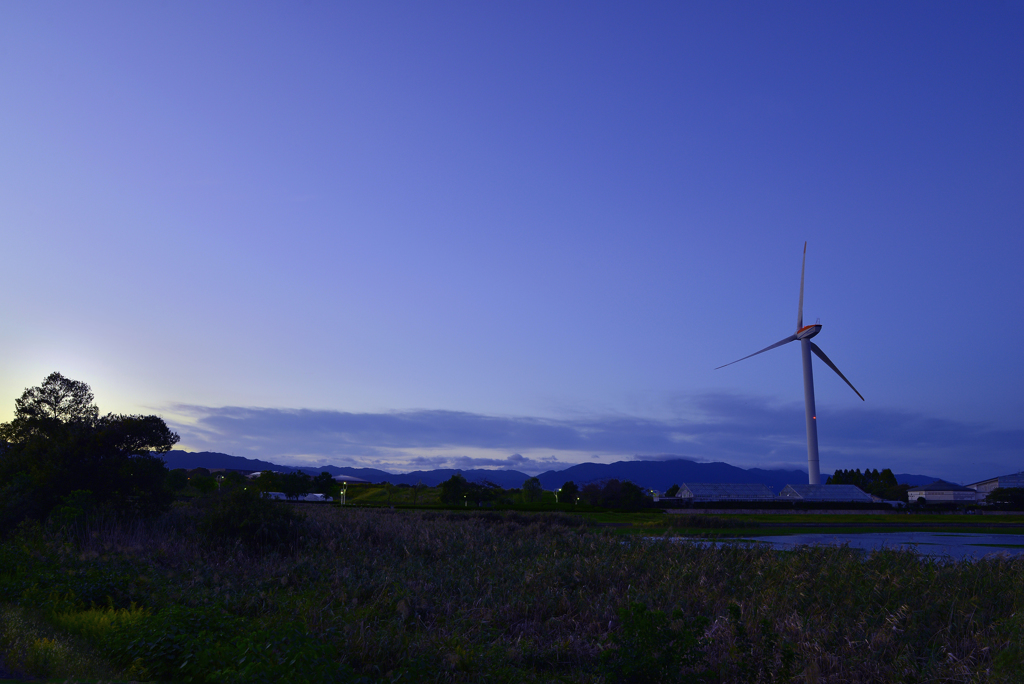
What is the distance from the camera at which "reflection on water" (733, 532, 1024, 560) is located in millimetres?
32031

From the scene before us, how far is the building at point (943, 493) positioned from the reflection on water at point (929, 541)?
12171 centimetres

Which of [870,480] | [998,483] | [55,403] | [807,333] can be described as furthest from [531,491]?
[870,480]

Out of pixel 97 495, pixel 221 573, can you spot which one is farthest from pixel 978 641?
pixel 97 495

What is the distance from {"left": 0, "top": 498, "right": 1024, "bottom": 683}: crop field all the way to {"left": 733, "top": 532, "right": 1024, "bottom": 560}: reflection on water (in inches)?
582

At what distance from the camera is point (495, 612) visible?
14.0 m

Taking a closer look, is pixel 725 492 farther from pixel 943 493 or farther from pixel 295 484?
pixel 943 493

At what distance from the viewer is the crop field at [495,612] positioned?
9523mm

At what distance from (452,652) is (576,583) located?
738cm

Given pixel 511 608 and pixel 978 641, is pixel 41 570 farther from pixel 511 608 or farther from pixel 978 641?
pixel 978 641

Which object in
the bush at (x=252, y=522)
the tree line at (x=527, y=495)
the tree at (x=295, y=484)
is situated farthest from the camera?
the tree at (x=295, y=484)

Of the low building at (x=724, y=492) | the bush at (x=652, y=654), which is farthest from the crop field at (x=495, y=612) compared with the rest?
the low building at (x=724, y=492)

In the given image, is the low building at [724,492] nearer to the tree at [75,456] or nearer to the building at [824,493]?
the building at [824,493]

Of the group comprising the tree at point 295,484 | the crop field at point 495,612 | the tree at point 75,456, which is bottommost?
the tree at point 295,484

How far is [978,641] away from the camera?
11.3 meters
